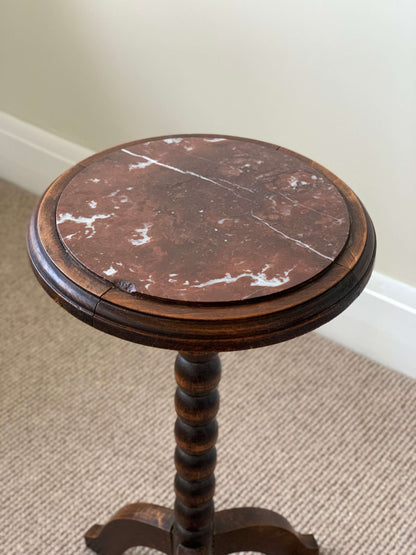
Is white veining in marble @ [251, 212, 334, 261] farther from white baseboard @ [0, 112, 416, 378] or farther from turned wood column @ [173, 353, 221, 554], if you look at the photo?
white baseboard @ [0, 112, 416, 378]

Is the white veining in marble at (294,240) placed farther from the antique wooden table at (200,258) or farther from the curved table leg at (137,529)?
the curved table leg at (137,529)

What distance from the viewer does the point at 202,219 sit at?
2.75 ft

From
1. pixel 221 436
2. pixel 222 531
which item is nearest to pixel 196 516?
pixel 222 531

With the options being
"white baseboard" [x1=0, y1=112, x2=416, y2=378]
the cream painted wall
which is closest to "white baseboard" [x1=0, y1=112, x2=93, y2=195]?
the cream painted wall

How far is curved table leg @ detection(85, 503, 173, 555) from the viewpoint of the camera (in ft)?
3.56

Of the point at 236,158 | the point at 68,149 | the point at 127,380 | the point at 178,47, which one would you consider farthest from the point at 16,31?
the point at 236,158

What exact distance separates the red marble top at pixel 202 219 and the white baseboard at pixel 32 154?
3.18 ft

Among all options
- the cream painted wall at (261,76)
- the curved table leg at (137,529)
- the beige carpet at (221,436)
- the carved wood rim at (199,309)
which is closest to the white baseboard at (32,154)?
the cream painted wall at (261,76)

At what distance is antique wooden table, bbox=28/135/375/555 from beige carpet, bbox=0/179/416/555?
0.20 meters

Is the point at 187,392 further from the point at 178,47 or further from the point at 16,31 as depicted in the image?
the point at 16,31

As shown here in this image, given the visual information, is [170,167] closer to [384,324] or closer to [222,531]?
[222,531]

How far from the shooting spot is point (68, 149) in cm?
191

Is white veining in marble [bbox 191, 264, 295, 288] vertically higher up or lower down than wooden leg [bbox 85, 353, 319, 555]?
higher up

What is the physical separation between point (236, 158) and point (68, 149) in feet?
3.39
